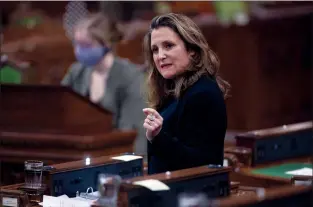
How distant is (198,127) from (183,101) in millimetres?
133

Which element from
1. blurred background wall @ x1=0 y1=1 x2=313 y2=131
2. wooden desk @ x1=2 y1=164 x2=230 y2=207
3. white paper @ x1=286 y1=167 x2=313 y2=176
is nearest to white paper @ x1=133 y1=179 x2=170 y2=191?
wooden desk @ x1=2 y1=164 x2=230 y2=207

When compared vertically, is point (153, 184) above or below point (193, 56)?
below

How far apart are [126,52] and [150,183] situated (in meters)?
6.64

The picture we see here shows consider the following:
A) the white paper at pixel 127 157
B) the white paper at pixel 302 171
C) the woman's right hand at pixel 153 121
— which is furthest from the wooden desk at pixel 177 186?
the white paper at pixel 302 171

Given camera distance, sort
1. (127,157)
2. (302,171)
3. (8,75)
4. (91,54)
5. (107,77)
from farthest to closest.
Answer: (8,75), (91,54), (107,77), (302,171), (127,157)

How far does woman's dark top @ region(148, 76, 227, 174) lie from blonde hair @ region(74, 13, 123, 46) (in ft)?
12.1

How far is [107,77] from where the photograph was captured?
23.3 feet

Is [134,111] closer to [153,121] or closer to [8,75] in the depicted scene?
[8,75]

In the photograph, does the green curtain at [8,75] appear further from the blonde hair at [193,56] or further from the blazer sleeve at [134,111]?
the blonde hair at [193,56]

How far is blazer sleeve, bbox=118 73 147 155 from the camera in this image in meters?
6.91

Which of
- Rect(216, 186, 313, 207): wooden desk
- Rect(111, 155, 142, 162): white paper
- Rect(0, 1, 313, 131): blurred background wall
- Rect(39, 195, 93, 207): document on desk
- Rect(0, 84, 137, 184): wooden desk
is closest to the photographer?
Rect(216, 186, 313, 207): wooden desk

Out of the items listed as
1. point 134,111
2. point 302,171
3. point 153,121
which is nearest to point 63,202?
point 153,121

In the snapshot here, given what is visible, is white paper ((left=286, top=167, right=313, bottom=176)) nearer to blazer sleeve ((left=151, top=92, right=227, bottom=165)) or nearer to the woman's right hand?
blazer sleeve ((left=151, top=92, right=227, bottom=165))

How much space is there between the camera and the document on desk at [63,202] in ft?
11.8
